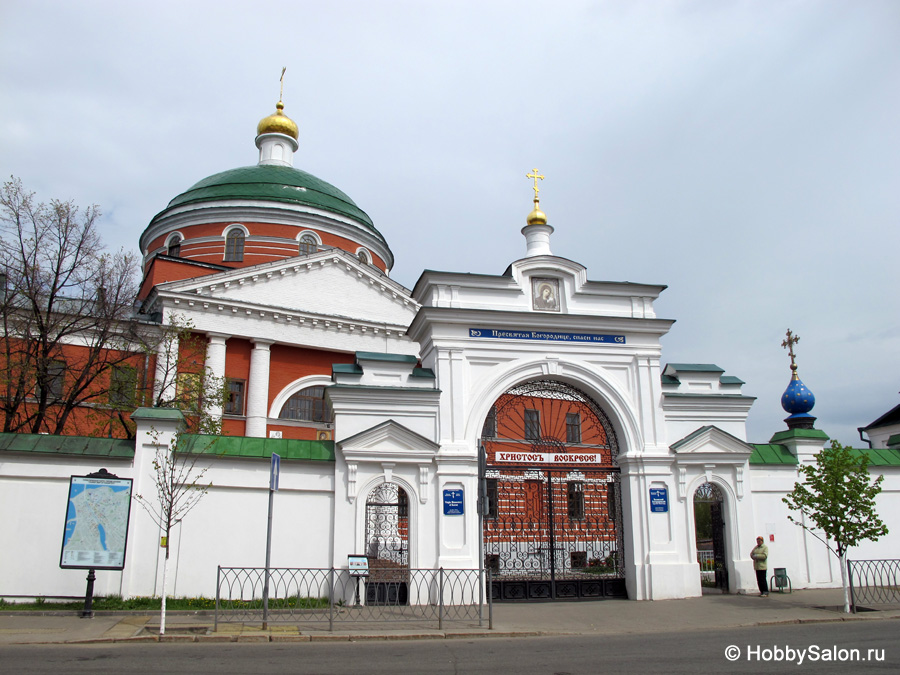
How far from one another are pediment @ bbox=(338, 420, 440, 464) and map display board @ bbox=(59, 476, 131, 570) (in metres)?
4.15

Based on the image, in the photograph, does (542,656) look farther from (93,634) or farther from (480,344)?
(480,344)

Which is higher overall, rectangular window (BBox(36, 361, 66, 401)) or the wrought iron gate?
rectangular window (BBox(36, 361, 66, 401))

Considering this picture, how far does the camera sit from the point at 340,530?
13773mm

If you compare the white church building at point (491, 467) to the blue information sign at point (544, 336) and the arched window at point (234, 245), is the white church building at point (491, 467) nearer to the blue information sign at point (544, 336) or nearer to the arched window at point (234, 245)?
the blue information sign at point (544, 336)

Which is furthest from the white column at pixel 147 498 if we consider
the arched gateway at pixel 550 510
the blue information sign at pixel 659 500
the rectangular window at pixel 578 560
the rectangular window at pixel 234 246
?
the rectangular window at pixel 234 246

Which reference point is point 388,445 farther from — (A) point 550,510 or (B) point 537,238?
(B) point 537,238

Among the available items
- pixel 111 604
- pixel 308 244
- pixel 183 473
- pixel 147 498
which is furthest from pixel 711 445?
pixel 308 244

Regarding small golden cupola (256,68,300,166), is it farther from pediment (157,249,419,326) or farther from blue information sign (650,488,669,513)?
blue information sign (650,488,669,513)

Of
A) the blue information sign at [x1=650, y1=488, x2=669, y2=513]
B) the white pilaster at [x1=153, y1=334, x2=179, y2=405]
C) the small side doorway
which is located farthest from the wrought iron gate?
the white pilaster at [x1=153, y1=334, x2=179, y2=405]

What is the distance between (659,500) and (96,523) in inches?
434

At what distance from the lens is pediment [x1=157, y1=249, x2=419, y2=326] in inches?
976

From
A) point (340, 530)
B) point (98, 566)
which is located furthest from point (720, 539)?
point (98, 566)

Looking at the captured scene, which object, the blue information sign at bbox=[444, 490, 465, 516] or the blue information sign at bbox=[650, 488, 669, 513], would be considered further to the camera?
the blue information sign at bbox=[650, 488, 669, 513]

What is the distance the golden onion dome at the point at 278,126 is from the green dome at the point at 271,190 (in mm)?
2644
